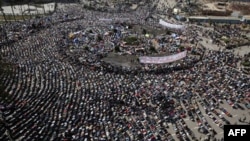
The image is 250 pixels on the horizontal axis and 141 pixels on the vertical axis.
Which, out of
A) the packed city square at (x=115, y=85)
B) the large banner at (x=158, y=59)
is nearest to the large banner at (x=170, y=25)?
the packed city square at (x=115, y=85)

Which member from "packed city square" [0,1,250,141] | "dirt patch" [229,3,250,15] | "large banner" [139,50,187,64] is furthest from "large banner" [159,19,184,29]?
"dirt patch" [229,3,250,15]

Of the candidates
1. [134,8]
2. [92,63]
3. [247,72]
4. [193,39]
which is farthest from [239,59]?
[134,8]

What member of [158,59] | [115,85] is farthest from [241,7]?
[115,85]

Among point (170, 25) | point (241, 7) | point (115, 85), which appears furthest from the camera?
point (241, 7)

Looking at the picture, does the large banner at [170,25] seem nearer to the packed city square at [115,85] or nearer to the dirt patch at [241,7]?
the packed city square at [115,85]

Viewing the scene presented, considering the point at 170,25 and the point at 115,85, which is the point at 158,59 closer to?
the point at 115,85

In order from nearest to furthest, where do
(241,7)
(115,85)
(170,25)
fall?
(115,85)
(170,25)
(241,7)

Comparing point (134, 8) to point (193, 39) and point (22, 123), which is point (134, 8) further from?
point (22, 123)

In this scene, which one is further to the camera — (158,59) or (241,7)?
(241,7)

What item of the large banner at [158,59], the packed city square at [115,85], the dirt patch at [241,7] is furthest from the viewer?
the dirt patch at [241,7]
